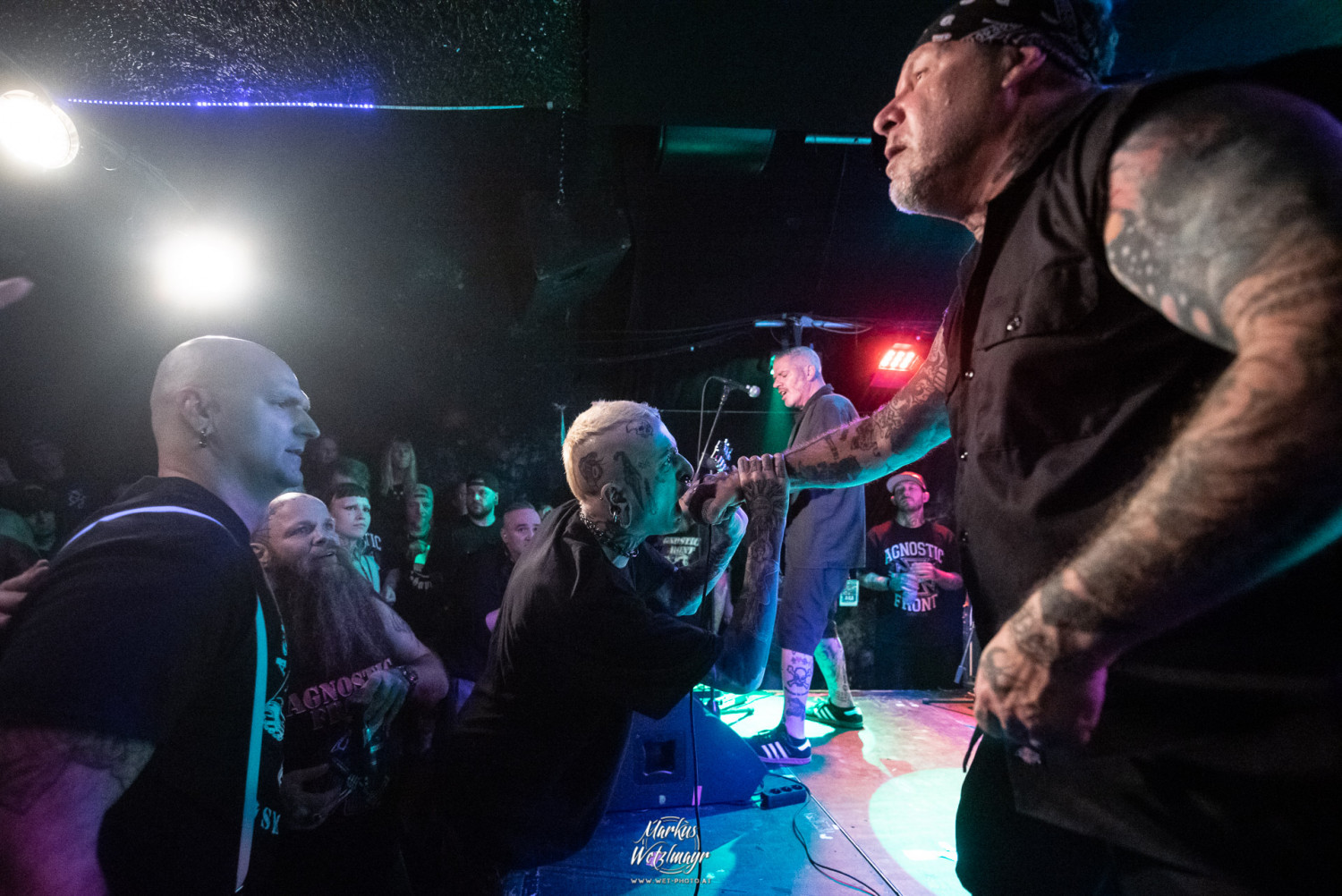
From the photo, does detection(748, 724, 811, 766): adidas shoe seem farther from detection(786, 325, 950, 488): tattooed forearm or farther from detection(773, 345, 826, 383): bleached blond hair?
detection(786, 325, 950, 488): tattooed forearm

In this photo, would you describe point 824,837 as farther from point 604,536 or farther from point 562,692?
point 604,536

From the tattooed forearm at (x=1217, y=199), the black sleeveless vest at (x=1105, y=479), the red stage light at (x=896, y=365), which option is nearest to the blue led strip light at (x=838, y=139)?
the red stage light at (x=896, y=365)

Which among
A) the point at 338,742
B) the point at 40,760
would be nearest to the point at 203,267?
the point at 338,742

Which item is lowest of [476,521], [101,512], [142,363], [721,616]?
[721,616]

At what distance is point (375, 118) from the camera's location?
5.72m

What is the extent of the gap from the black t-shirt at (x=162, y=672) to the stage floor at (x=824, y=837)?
169 centimetres

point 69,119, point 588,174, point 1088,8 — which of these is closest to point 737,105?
point 588,174

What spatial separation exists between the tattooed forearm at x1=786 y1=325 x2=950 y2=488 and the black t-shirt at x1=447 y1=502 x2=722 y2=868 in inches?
33.3

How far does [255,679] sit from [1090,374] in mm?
2097

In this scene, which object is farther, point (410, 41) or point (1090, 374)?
point (410, 41)

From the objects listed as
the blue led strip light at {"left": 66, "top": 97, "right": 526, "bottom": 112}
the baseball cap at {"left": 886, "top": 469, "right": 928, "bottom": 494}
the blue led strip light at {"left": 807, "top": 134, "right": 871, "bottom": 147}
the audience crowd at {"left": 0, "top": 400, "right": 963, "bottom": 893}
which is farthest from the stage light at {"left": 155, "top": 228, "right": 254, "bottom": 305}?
the baseball cap at {"left": 886, "top": 469, "right": 928, "bottom": 494}

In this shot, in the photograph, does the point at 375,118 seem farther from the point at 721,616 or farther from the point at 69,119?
the point at 721,616

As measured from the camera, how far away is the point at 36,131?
4.11 metres

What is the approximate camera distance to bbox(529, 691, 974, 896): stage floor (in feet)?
9.10
